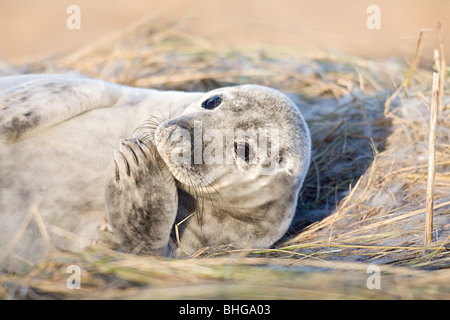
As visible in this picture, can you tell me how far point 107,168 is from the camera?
3049 millimetres

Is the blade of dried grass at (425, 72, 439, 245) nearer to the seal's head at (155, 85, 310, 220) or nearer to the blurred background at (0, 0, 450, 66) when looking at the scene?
the seal's head at (155, 85, 310, 220)

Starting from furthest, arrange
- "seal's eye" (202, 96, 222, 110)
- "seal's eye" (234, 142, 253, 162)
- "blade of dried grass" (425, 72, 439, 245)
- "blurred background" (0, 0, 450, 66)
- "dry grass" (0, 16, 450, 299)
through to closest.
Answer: "blurred background" (0, 0, 450, 66)
"seal's eye" (202, 96, 222, 110)
"seal's eye" (234, 142, 253, 162)
"blade of dried grass" (425, 72, 439, 245)
"dry grass" (0, 16, 450, 299)

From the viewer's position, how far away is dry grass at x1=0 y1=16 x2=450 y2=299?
2518 mm

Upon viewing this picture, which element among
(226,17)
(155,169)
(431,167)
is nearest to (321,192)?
(431,167)

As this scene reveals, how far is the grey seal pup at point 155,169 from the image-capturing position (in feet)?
9.63

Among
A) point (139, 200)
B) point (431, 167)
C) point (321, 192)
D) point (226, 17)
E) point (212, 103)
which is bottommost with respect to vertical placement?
point (321, 192)

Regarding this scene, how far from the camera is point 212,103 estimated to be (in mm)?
3262

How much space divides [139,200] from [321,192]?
5.31 ft

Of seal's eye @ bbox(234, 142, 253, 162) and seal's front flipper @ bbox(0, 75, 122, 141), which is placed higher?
seal's front flipper @ bbox(0, 75, 122, 141)

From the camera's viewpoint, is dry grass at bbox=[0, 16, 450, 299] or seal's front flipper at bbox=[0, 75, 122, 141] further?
seal's front flipper at bbox=[0, 75, 122, 141]

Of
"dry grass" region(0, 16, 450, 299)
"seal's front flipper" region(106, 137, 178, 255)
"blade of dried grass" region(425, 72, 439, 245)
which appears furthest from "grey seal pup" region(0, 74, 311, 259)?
"blade of dried grass" region(425, 72, 439, 245)

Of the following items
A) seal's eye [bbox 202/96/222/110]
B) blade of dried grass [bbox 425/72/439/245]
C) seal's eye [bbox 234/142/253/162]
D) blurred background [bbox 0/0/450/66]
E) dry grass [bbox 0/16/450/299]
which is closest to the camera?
dry grass [bbox 0/16/450/299]

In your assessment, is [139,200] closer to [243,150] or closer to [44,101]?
[243,150]

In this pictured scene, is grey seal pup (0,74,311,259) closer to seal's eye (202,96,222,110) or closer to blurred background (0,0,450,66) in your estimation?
seal's eye (202,96,222,110)
